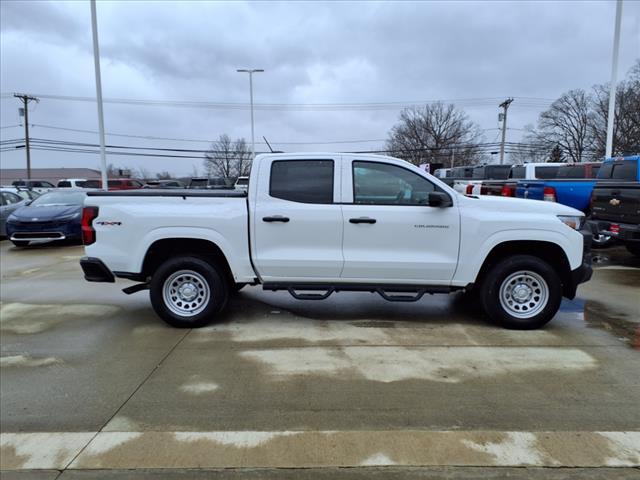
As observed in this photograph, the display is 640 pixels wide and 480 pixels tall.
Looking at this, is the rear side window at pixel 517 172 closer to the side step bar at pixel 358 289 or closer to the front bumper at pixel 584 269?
the front bumper at pixel 584 269

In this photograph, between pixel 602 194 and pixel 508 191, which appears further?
pixel 508 191

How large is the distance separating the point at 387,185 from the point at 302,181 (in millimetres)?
945

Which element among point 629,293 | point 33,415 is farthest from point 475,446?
point 629,293

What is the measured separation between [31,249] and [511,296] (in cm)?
1217

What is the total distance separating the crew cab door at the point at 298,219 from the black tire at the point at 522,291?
170 cm

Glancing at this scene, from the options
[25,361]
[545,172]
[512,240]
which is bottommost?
[25,361]

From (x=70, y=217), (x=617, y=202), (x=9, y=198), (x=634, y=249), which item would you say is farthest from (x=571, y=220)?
(x=9, y=198)

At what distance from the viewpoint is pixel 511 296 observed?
17.7 feet

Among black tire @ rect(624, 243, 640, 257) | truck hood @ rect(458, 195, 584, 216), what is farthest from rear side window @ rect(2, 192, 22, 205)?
black tire @ rect(624, 243, 640, 257)

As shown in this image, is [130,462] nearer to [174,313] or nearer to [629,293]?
[174,313]

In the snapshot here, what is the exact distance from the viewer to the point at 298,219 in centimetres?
525

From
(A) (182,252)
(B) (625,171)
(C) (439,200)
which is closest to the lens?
(C) (439,200)

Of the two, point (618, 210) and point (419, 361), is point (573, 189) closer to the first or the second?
point (618, 210)

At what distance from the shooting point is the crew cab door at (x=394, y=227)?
Answer: 17.1 ft
